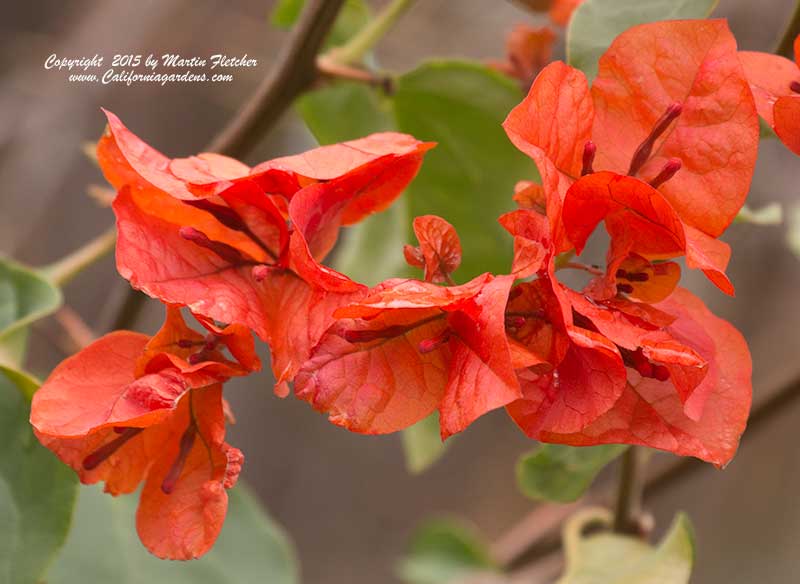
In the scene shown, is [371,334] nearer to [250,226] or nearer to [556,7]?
[250,226]

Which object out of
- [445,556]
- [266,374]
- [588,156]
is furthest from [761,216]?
[266,374]

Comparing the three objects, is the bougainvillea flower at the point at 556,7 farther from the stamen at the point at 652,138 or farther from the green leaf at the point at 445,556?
the green leaf at the point at 445,556

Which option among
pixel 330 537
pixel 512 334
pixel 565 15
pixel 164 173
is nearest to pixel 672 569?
pixel 512 334

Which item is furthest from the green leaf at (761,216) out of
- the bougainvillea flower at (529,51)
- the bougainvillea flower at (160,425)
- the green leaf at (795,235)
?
the bougainvillea flower at (160,425)

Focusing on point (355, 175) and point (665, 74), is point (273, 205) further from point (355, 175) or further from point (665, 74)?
point (665, 74)

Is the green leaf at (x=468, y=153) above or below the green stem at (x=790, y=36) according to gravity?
below

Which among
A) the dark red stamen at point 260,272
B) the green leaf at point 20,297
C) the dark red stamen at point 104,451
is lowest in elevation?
the green leaf at point 20,297
